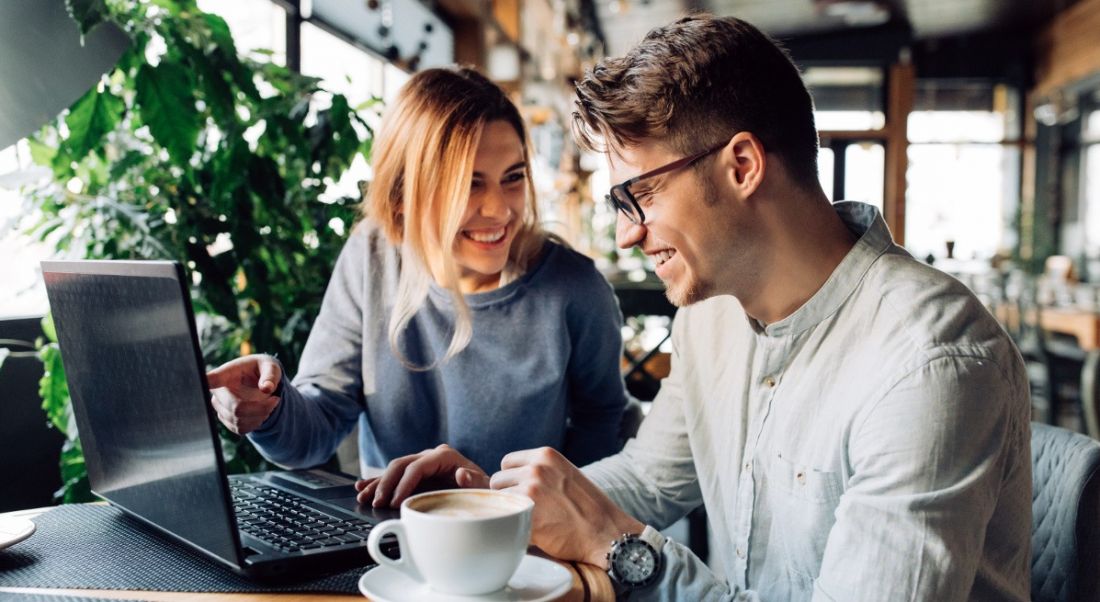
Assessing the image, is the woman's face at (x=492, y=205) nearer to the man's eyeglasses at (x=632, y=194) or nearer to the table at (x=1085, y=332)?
the man's eyeglasses at (x=632, y=194)

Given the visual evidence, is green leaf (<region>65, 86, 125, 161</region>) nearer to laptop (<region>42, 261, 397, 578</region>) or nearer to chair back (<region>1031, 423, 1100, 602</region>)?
laptop (<region>42, 261, 397, 578</region>)

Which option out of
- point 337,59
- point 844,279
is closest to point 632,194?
point 844,279

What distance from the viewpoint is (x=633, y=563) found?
100 centimetres

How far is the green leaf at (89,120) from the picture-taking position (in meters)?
1.64

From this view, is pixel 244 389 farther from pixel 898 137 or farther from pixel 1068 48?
pixel 898 137

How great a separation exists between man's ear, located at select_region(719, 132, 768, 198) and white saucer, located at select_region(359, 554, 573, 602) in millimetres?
491

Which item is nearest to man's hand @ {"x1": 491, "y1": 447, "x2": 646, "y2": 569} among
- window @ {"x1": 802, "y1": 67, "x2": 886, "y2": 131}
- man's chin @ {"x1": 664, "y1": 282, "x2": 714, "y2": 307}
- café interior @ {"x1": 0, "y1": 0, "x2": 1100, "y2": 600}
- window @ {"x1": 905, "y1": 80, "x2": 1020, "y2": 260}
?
man's chin @ {"x1": 664, "y1": 282, "x2": 714, "y2": 307}

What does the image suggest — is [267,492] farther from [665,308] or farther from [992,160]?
[992,160]

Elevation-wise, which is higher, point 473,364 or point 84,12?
point 84,12

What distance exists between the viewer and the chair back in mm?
1043

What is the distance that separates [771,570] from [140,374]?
72 centimetres

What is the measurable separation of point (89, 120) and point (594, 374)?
3.15 feet

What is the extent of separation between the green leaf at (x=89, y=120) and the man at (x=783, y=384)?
87 centimetres

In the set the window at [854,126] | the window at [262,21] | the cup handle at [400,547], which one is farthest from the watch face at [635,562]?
the window at [854,126]
